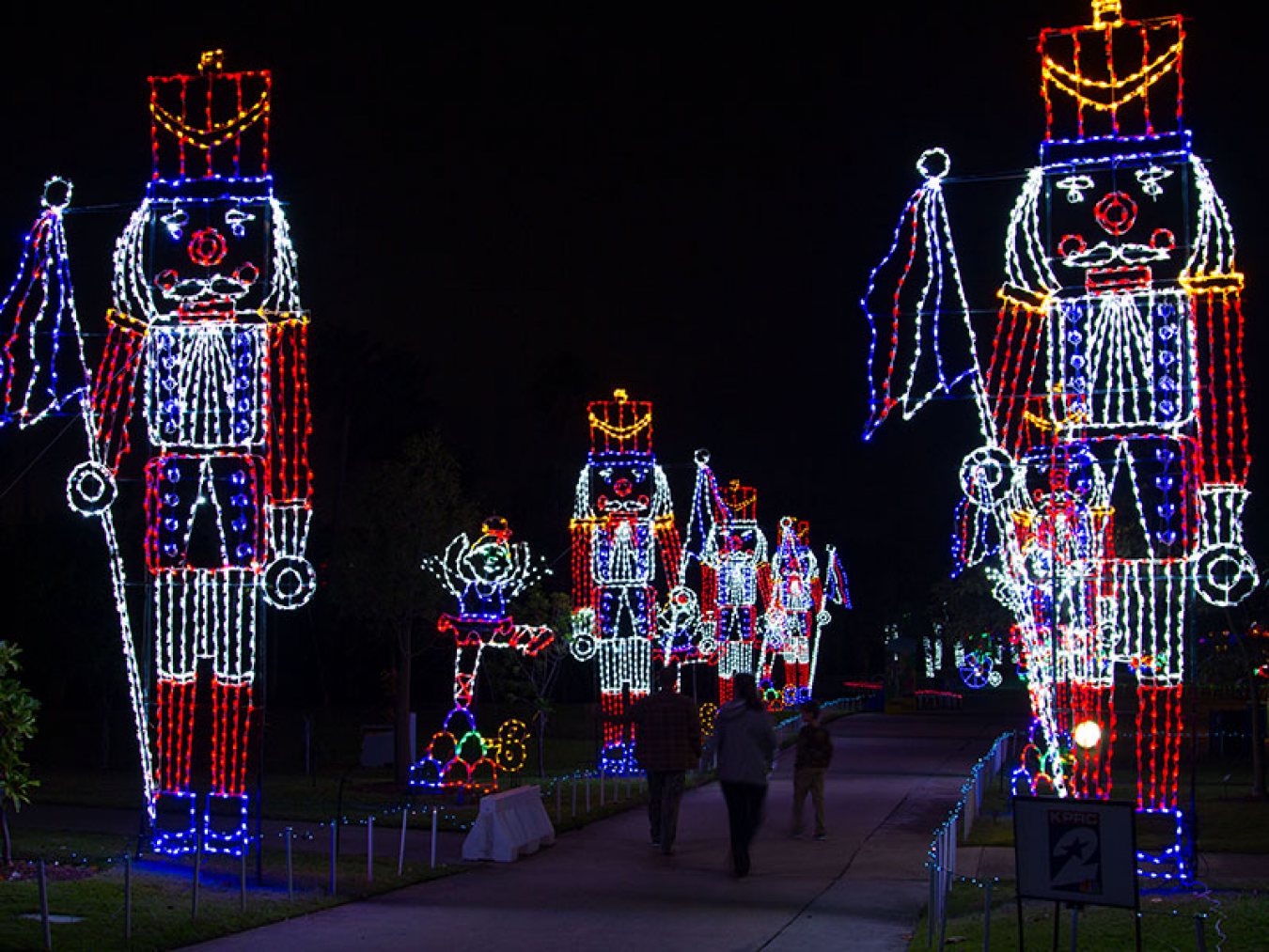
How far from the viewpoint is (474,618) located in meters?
23.9

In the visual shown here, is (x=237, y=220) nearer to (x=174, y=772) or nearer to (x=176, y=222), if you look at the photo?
(x=176, y=222)

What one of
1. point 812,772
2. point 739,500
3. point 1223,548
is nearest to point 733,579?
point 739,500

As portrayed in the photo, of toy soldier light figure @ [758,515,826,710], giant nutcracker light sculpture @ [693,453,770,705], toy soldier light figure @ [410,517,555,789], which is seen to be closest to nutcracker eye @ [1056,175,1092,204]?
toy soldier light figure @ [410,517,555,789]

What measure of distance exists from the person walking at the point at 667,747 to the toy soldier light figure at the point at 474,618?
761 centimetres

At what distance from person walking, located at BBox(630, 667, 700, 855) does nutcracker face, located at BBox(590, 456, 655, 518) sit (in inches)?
503

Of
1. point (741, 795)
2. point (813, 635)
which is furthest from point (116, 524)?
point (813, 635)

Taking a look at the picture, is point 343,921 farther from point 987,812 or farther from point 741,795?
point 987,812

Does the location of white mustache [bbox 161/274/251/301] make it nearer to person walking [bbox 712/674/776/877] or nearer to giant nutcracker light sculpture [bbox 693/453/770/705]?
person walking [bbox 712/674/776/877]

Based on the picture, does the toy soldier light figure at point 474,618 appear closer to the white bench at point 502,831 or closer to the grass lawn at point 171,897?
the white bench at point 502,831

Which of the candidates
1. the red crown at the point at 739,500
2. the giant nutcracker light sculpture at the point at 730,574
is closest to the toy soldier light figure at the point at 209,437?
the giant nutcracker light sculpture at the point at 730,574

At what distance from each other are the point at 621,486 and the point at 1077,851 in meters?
20.0

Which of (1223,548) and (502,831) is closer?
(1223,548)

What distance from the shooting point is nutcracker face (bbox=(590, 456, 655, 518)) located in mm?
27797

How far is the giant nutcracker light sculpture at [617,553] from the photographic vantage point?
27812 millimetres
